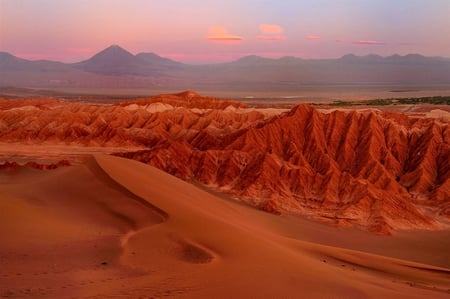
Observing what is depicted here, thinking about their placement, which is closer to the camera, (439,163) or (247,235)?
(247,235)

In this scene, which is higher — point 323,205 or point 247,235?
point 247,235

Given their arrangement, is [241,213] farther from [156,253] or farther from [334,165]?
[334,165]

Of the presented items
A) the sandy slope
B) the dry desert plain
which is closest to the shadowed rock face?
the dry desert plain

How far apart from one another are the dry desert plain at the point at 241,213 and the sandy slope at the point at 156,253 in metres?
0.08

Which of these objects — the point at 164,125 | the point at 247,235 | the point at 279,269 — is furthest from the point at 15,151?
the point at 279,269

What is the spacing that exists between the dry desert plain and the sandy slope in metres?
0.08

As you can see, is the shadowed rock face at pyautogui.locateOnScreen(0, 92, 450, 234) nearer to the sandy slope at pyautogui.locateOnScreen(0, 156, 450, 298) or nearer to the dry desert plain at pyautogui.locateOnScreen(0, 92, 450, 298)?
the dry desert plain at pyautogui.locateOnScreen(0, 92, 450, 298)

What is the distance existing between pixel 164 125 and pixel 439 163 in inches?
1877

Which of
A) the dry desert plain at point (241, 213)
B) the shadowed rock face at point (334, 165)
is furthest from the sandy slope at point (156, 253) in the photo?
the shadowed rock face at point (334, 165)

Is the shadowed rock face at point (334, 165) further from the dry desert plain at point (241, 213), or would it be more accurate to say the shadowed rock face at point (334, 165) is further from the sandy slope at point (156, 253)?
the sandy slope at point (156, 253)

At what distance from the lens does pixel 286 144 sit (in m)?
60.5

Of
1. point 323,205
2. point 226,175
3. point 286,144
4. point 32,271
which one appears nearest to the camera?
point 32,271

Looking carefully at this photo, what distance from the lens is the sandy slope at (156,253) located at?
59.9 feet

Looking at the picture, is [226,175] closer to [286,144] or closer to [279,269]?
[286,144]
